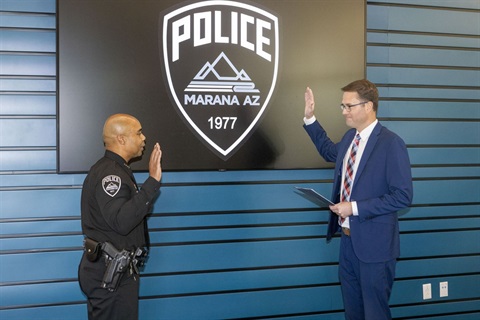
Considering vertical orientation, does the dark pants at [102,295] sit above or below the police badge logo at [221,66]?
below

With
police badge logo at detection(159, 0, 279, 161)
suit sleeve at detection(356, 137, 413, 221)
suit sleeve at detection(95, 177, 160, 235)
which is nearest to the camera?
suit sleeve at detection(95, 177, 160, 235)

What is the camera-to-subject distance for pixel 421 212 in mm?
4227

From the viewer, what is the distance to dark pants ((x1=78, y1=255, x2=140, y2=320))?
2766 mm

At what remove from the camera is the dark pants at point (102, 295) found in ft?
9.07

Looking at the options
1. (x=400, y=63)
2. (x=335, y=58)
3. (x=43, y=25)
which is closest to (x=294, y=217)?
(x=335, y=58)

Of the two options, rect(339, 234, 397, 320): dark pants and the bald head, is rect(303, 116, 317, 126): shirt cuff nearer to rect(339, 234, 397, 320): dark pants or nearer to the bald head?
rect(339, 234, 397, 320): dark pants

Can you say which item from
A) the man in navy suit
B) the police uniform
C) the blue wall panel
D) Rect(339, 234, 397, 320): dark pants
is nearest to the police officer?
the police uniform

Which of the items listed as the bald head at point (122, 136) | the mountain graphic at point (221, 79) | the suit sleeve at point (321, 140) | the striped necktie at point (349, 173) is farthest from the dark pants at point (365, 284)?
the bald head at point (122, 136)

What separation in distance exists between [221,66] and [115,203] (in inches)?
53.9

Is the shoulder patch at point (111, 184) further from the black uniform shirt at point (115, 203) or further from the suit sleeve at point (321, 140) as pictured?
the suit sleeve at point (321, 140)

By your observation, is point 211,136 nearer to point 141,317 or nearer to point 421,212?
point 141,317

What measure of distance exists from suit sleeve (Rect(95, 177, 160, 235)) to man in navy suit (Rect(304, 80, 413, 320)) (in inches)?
45.3

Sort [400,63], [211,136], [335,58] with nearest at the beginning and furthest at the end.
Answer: [211,136]
[335,58]
[400,63]

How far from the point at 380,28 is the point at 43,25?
8.06 ft
